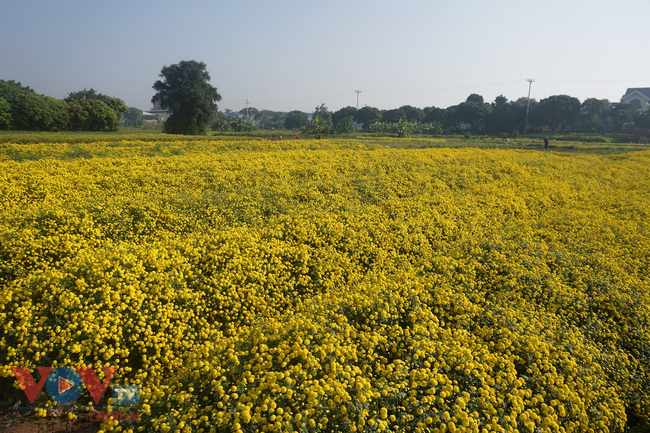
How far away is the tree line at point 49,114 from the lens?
3284 centimetres

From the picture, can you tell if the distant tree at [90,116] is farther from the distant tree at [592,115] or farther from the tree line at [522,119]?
the distant tree at [592,115]

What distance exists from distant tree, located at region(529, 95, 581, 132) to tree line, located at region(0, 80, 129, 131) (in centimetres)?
6439

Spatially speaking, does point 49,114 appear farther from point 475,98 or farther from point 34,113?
point 475,98

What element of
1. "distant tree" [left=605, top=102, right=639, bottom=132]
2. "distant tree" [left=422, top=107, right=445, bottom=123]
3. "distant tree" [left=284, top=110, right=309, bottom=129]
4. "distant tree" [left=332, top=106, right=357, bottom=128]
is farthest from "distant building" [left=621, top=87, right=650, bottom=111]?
"distant tree" [left=284, top=110, right=309, bottom=129]

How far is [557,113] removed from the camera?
188 ft

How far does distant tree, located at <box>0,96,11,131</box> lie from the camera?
31641 millimetres

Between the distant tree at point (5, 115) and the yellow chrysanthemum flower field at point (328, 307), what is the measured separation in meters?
31.4

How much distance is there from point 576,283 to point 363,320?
12.5 ft

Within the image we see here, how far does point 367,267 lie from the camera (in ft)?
21.0

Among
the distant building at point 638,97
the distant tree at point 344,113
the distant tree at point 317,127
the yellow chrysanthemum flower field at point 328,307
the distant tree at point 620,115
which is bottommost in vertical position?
the yellow chrysanthemum flower field at point 328,307

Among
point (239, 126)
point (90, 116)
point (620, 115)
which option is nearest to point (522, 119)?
point (620, 115)

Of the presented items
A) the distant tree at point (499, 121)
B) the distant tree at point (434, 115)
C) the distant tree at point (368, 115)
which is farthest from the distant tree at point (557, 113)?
the distant tree at point (368, 115)

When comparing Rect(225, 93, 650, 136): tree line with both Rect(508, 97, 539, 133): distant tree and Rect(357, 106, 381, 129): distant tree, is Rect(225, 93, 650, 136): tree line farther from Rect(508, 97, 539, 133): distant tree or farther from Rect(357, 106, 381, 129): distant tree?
Rect(357, 106, 381, 129): distant tree

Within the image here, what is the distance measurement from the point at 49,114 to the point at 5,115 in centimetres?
335
